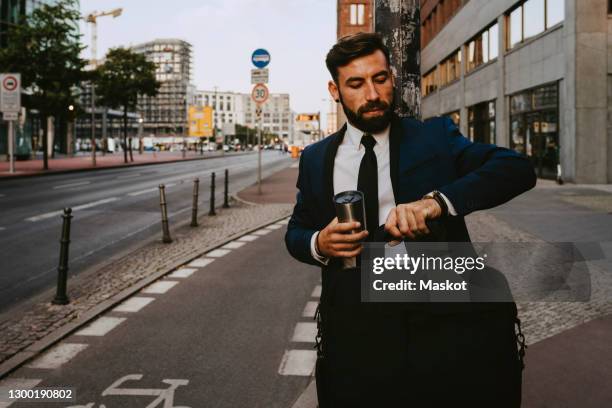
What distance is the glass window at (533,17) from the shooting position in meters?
24.8

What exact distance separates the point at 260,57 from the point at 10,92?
14777 mm

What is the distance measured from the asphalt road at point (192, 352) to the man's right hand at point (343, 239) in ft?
7.83

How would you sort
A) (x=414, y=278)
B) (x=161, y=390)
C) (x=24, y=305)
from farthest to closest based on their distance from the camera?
1. (x=24, y=305)
2. (x=161, y=390)
3. (x=414, y=278)

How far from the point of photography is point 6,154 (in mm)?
50875

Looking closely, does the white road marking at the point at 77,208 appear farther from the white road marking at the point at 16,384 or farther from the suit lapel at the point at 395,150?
the suit lapel at the point at 395,150

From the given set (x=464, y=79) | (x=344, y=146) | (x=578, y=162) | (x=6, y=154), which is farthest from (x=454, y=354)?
(x=6, y=154)

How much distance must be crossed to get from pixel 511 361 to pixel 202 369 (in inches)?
122

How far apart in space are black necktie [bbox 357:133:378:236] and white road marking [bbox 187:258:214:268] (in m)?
6.91

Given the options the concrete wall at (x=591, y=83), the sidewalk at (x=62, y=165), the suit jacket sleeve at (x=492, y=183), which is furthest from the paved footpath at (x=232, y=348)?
the sidewalk at (x=62, y=165)

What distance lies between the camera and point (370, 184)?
6.36ft

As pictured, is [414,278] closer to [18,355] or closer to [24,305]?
[18,355]

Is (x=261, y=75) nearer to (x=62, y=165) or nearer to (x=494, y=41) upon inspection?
(x=494, y=41)

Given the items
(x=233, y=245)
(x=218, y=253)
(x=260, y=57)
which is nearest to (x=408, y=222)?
(x=218, y=253)

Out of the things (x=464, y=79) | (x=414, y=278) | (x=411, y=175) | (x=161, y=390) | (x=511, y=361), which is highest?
(x=464, y=79)
